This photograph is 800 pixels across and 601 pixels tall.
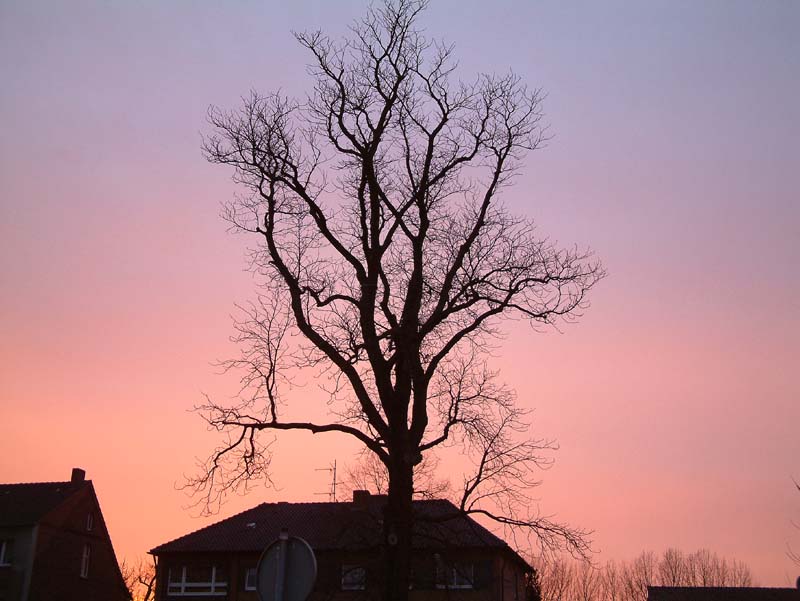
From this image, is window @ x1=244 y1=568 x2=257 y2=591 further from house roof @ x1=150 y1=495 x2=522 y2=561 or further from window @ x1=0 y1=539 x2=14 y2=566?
window @ x1=0 y1=539 x2=14 y2=566

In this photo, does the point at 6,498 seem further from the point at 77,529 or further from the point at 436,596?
the point at 436,596

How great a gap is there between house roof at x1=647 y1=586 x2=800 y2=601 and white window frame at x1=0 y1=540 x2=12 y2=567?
36360 millimetres

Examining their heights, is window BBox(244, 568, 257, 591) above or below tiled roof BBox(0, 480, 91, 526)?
below

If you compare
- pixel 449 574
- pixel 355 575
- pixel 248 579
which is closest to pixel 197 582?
pixel 248 579

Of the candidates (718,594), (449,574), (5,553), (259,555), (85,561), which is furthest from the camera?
(718,594)

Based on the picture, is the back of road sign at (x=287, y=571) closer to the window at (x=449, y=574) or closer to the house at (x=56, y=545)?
the window at (x=449, y=574)

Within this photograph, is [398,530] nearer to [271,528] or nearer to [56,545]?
[271,528]

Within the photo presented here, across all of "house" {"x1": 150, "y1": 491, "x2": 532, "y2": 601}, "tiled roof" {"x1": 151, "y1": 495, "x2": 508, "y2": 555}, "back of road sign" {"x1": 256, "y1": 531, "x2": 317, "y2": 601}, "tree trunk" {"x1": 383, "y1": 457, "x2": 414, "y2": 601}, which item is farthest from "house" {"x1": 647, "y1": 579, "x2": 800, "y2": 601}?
"back of road sign" {"x1": 256, "y1": 531, "x2": 317, "y2": 601}

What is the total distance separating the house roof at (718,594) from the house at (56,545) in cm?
3233

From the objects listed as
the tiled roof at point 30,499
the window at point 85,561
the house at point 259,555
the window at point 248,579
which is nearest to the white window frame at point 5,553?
the tiled roof at point 30,499

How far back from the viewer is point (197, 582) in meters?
41.1

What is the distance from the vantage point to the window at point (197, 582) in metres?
40.8

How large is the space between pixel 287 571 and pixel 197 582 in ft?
116

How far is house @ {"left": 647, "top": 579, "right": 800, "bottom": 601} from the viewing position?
52.6 metres
